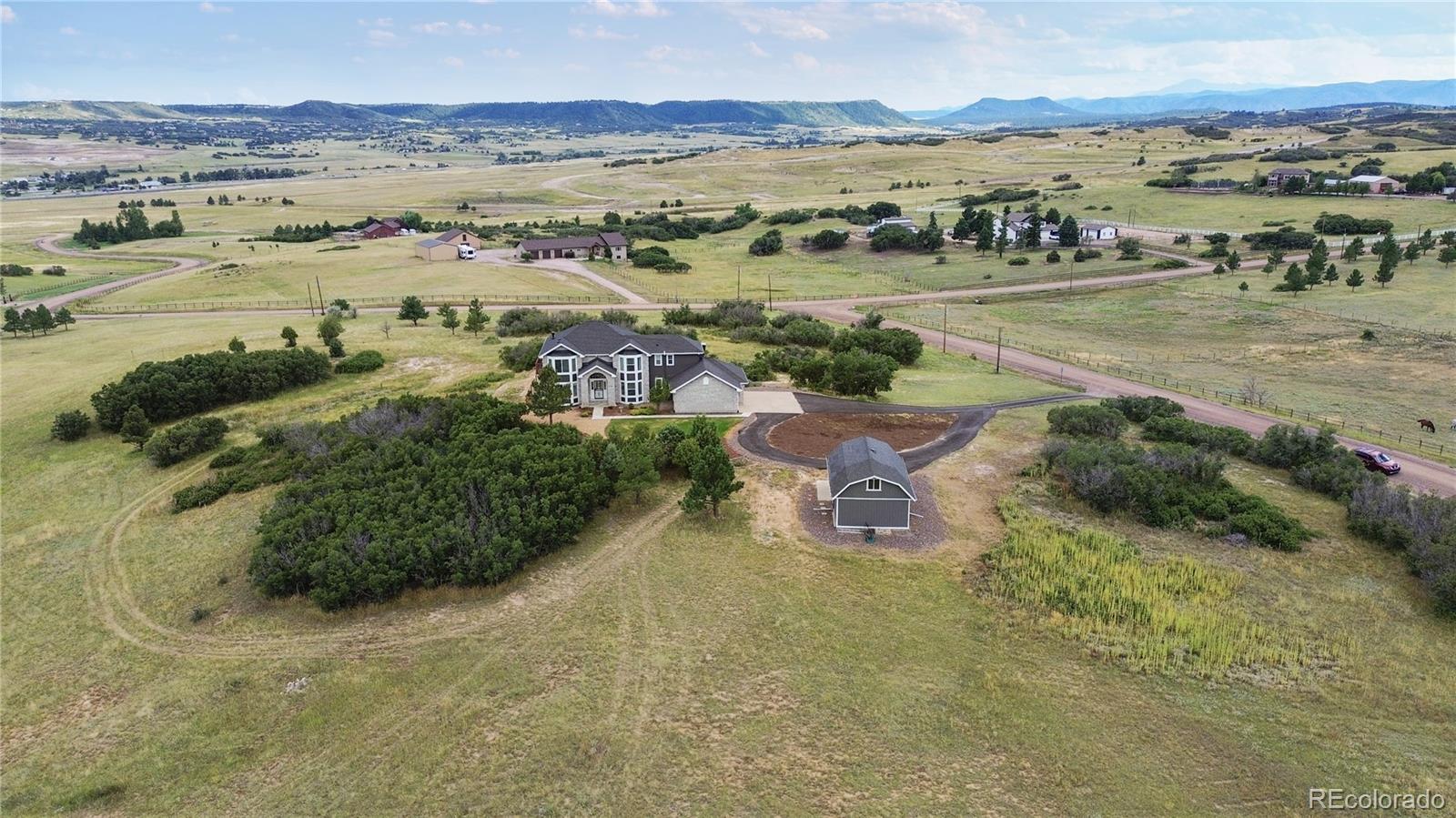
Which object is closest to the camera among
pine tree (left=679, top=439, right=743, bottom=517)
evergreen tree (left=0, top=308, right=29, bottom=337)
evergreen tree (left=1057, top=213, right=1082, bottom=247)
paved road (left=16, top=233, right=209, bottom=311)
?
pine tree (left=679, top=439, right=743, bottom=517)

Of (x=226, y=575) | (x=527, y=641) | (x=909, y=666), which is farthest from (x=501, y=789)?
(x=226, y=575)

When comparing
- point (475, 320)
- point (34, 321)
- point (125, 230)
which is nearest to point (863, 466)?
point (475, 320)

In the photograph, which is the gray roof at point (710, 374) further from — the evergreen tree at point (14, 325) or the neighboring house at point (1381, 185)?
the neighboring house at point (1381, 185)

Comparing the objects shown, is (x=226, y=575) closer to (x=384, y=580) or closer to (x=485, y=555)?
(x=384, y=580)

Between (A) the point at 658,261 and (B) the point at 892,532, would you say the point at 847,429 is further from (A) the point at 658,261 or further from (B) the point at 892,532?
(A) the point at 658,261

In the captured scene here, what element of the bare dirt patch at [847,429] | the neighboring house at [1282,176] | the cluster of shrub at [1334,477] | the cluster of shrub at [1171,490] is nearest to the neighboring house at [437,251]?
the bare dirt patch at [847,429]

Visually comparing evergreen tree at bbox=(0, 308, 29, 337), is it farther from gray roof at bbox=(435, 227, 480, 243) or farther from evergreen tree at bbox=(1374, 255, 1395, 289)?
evergreen tree at bbox=(1374, 255, 1395, 289)

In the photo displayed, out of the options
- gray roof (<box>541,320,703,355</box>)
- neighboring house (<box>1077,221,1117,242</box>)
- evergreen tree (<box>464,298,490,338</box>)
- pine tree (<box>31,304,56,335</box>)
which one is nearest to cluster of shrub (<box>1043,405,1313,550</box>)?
gray roof (<box>541,320,703,355</box>)
